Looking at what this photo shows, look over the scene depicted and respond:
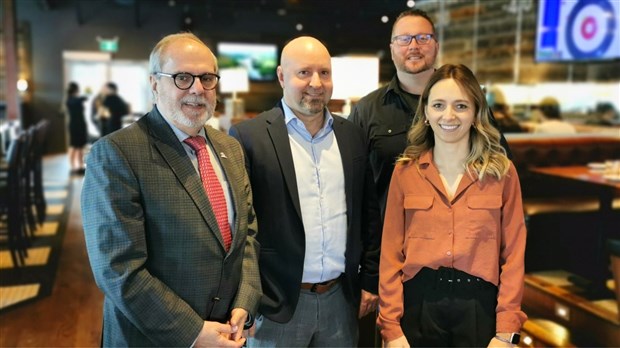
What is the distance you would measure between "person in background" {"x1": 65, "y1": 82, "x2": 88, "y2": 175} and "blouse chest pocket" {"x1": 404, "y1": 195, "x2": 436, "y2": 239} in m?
8.55

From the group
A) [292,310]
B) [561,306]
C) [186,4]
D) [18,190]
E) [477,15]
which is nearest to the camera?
[292,310]

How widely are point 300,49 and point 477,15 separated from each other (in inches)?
341

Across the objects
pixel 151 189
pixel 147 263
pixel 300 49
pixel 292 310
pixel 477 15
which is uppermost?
pixel 477 15

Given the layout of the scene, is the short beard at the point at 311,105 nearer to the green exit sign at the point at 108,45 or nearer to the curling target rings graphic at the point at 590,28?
the curling target rings graphic at the point at 590,28

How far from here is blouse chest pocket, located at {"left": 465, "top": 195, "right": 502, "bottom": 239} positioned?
5.77ft

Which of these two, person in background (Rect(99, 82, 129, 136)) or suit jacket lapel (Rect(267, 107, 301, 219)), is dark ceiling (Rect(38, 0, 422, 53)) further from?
suit jacket lapel (Rect(267, 107, 301, 219))

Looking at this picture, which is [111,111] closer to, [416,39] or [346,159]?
[416,39]

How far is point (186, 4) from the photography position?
39.7 ft

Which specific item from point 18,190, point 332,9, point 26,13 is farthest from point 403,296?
point 26,13

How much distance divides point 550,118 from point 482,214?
6.64 meters

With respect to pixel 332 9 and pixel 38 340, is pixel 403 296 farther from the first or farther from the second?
pixel 332 9

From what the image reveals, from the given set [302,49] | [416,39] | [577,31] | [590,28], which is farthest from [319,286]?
[577,31]

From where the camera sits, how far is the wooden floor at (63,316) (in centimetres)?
323

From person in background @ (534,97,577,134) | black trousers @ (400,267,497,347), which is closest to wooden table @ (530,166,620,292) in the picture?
person in background @ (534,97,577,134)
